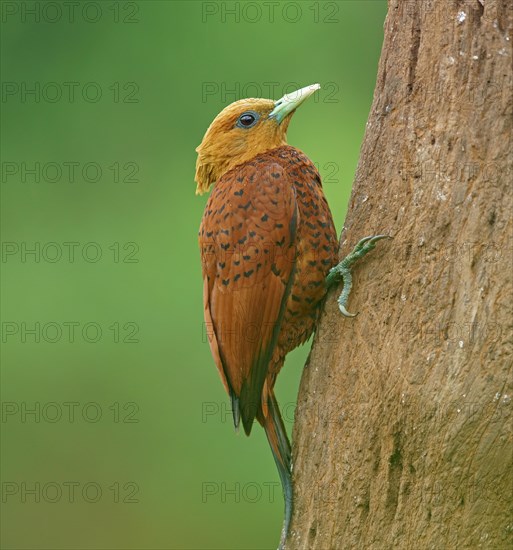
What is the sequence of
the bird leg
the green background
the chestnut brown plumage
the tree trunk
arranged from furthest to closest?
the green background < the chestnut brown plumage < the bird leg < the tree trunk

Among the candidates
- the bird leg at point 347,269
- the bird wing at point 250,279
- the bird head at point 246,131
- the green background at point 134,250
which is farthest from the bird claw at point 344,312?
the green background at point 134,250

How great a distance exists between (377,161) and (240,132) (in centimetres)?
86

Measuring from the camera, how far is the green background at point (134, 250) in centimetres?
606

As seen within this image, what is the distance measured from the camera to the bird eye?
3861mm

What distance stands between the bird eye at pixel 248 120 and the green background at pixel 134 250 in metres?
1.79

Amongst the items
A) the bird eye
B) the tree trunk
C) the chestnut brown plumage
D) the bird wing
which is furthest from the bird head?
the tree trunk

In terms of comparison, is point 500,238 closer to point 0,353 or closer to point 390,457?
point 390,457

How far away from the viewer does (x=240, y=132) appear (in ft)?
12.7

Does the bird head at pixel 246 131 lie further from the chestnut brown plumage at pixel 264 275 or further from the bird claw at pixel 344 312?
the bird claw at pixel 344 312

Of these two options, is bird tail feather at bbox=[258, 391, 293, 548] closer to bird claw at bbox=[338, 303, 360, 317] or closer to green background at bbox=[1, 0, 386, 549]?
bird claw at bbox=[338, 303, 360, 317]

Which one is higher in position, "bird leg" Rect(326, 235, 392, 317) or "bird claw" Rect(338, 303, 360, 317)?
"bird leg" Rect(326, 235, 392, 317)

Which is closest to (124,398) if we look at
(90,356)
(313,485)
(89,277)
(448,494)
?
(90,356)

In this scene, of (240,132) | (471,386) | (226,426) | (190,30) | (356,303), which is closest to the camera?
(471,386)

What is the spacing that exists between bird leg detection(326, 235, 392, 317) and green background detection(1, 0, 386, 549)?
223 cm
